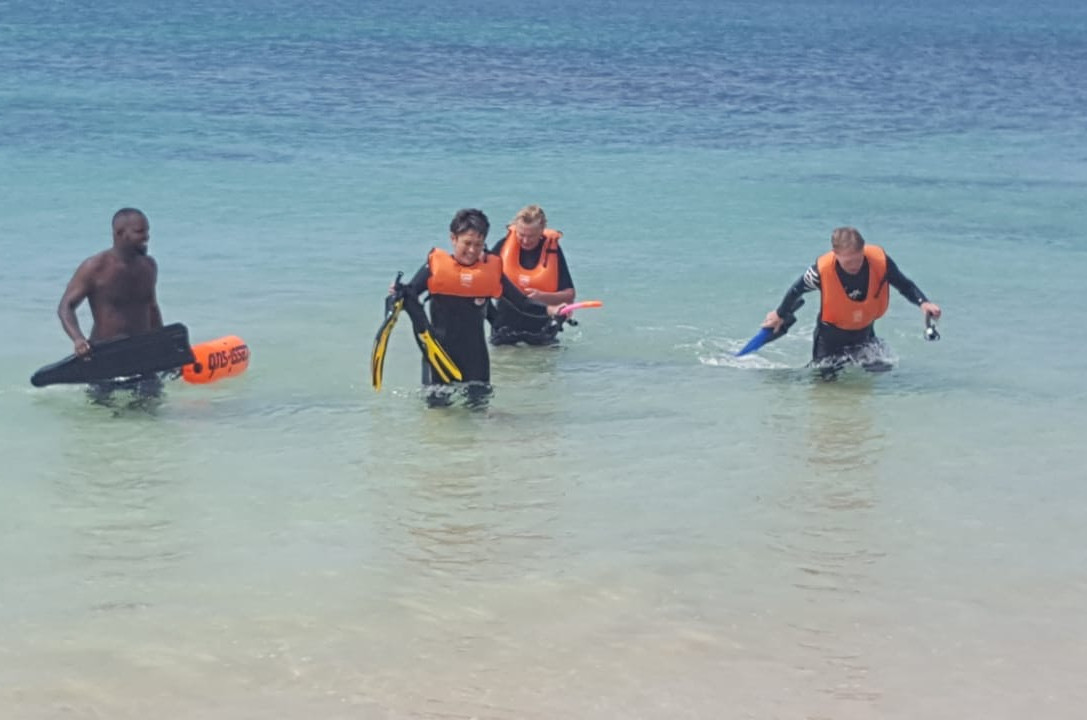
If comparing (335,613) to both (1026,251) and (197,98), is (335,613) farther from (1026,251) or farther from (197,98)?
(197,98)

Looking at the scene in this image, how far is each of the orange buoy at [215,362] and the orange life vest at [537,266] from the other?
1.98 meters

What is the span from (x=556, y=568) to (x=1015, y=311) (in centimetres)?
726

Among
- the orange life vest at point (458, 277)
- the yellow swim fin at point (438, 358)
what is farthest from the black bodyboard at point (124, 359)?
the orange life vest at point (458, 277)

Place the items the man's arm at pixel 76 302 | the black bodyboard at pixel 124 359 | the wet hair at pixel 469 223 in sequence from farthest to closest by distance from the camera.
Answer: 1. the wet hair at pixel 469 223
2. the black bodyboard at pixel 124 359
3. the man's arm at pixel 76 302

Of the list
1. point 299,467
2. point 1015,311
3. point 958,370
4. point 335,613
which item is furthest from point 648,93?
point 335,613

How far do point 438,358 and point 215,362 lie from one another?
1428 millimetres

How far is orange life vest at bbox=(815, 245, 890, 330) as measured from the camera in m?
10.2

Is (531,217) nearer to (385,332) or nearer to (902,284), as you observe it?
(385,332)

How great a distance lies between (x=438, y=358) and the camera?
9344 millimetres

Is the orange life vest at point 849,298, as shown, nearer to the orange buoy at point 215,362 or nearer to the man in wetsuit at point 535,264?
the man in wetsuit at point 535,264

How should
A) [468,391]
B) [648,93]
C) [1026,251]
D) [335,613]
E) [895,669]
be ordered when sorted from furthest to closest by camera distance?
[648,93] < [1026,251] < [468,391] < [335,613] < [895,669]

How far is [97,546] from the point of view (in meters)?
7.31

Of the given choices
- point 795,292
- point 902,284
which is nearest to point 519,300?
point 795,292

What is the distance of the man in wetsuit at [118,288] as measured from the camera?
8750mm
